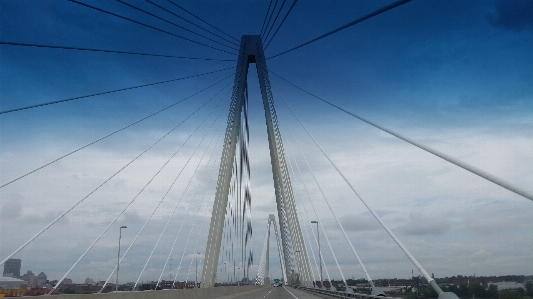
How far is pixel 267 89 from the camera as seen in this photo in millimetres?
35438

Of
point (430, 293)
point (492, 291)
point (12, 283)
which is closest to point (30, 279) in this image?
point (12, 283)

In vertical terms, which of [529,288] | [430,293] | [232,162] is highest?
[232,162]

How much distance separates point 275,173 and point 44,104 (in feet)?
77.2

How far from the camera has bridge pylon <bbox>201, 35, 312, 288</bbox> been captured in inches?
1219

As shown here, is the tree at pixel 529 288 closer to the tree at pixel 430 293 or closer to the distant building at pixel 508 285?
the distant building at pixel 508 285

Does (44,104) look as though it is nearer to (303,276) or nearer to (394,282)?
(394,282)

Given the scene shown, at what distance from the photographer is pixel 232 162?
32.8 meters

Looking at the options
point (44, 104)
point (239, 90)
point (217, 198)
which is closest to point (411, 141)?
point (44, 104)

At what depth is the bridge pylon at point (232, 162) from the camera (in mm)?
30953

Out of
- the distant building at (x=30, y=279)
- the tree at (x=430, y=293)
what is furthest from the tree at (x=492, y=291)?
the distant building at (x=30, y=279)

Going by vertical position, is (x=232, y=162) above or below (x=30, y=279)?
above

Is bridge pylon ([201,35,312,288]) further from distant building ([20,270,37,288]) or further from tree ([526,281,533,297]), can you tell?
tree ([526,281,533,297])

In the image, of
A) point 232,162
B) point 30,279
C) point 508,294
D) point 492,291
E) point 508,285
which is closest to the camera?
point 508,294

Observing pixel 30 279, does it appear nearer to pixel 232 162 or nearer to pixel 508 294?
pixel 232 162
